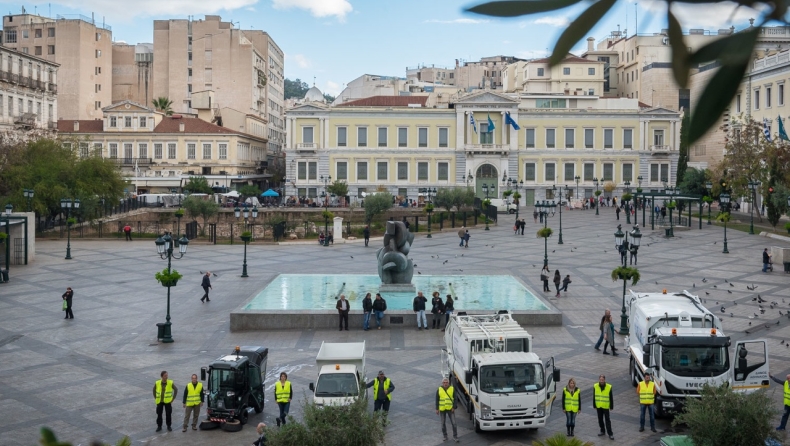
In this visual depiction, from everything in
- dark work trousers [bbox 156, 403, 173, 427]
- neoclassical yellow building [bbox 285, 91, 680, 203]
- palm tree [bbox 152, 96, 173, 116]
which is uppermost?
palm tree [bbox 152, 96, 173, 116]

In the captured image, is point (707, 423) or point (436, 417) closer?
point (707, 423)

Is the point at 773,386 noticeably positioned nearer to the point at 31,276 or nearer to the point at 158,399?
the point at 158,399

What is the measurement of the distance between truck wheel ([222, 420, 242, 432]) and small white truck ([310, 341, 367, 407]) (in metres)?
1.39

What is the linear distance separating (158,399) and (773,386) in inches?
468

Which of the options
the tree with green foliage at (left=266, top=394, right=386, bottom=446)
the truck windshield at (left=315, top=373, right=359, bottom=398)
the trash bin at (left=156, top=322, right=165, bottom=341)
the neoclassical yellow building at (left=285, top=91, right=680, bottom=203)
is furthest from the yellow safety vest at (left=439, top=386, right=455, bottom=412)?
the neoclassical yellow building at (left=285, top=91, right=680, bottom=203)

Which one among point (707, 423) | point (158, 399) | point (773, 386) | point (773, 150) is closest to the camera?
point (707, 423)

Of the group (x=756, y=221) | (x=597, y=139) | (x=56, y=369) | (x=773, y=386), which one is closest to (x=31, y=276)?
(x=56, y=369)

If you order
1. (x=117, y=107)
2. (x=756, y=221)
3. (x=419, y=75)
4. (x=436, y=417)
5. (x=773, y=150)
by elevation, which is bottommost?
(x=436, y=417)

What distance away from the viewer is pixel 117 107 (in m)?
70.5

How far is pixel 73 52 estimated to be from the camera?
80875 mm

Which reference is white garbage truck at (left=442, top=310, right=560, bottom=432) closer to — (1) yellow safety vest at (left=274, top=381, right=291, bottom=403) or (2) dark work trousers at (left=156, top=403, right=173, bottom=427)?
(1) yellow safety vest at (left=274, top=381, right=291, bottom=403)

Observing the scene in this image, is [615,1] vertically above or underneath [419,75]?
underneath

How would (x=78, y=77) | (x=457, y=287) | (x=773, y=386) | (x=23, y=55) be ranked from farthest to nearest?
(x=78, y=77) → (x=23, y=55) → (x=457, y=287) → (x=773, y=386)

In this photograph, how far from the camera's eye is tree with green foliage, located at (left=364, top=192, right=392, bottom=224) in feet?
169
